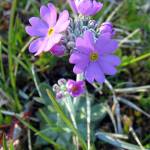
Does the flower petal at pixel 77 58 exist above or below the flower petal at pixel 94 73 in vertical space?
above

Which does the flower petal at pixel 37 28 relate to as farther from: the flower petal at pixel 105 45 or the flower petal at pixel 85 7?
the flower petal at pixel 105 45

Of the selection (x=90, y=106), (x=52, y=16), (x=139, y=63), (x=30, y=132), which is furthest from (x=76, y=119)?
(x=52, y=16)

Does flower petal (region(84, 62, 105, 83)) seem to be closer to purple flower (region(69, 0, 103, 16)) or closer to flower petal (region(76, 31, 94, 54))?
flower petal (region(76, 31, 94, 54))

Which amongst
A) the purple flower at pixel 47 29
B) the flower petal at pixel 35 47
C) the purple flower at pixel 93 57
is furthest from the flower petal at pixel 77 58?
the flower petal at pixel 35 47

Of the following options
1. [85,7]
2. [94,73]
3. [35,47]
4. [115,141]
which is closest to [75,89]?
[94,73]

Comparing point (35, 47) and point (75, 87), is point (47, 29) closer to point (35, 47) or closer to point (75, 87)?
point (35, 47)

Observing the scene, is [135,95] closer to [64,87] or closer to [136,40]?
[136,40]
